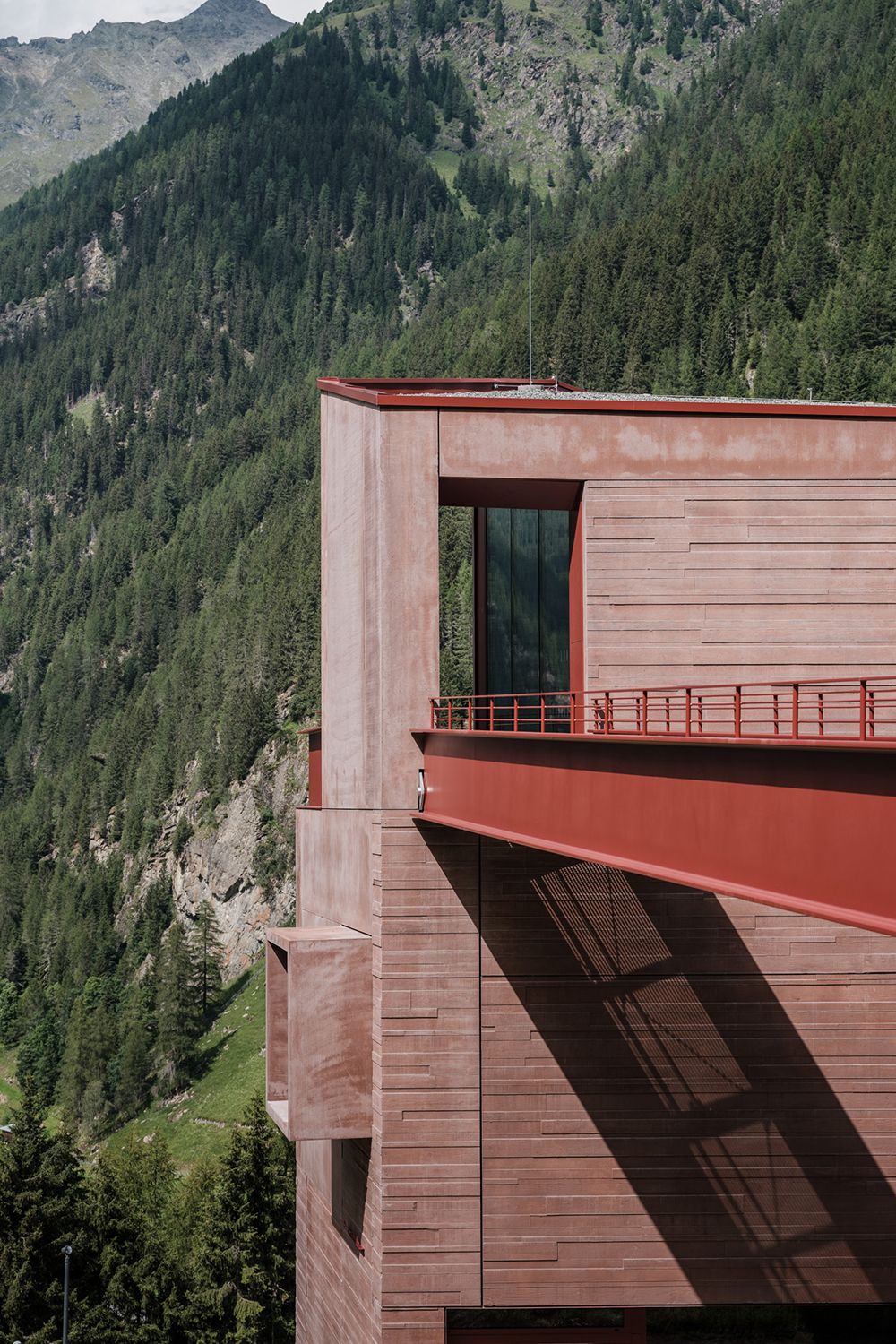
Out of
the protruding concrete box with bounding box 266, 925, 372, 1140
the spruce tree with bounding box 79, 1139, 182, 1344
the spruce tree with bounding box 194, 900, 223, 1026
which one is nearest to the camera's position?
the protruding concrete box with bounding box 266, 925, 372, 1140

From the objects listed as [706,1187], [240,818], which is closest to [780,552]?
[706,1187]

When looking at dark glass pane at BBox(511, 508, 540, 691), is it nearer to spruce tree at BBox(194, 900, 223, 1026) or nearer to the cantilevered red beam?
the cantilevered red beam

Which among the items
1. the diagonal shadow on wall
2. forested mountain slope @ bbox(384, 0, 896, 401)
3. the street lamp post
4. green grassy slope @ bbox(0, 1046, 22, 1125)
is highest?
forested mountain slope @ bbox(384, 0, 896, 401)

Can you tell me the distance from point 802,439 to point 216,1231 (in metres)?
33.7

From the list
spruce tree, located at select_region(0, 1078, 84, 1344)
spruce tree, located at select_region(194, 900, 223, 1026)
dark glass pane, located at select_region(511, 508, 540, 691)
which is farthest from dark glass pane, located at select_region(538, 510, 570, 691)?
spruce tree, located at select_region(194, 900, 223, 1026)

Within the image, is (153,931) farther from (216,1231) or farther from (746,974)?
(746,974)

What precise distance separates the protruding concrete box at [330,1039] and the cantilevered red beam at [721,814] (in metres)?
5.64

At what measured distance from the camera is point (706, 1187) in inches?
1011

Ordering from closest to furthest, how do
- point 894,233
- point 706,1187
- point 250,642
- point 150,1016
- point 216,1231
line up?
point 706,1187 → point 216,1231 → point 150,1016 → point 894,233 → point 250,642

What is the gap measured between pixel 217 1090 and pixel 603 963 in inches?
3415

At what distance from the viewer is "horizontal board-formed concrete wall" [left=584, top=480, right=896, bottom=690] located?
2714 cm

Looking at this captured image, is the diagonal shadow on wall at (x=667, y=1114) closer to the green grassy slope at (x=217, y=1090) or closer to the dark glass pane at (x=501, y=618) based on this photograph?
the dark glass pane at (x=501, y=618)

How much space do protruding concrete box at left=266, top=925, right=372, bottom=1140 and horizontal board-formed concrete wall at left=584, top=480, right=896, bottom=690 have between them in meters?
6.29

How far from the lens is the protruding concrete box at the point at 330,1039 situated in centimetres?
2616
